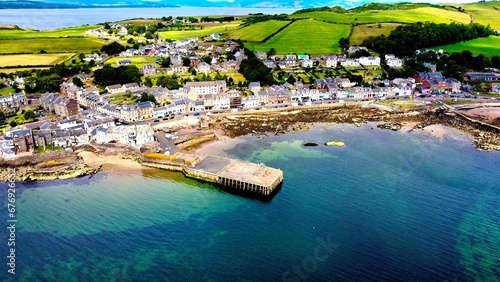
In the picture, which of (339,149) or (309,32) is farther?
(309,32)

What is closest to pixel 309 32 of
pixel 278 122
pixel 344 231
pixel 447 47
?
pixel 447 47

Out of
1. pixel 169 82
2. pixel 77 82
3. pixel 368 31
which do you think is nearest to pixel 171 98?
pixel 169 82

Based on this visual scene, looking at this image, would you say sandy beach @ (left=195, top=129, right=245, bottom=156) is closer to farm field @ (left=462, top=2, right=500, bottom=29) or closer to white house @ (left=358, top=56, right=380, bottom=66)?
white house @ (left=358, top=56, right=380, bottom=66)

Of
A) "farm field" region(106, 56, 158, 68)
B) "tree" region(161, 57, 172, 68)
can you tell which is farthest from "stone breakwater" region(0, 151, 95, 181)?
"farm field" region(106, 56, 158, 68)

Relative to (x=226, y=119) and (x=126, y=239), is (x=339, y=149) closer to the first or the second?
(x=226, y=119)

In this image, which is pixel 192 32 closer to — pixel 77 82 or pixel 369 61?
pixel 369 61

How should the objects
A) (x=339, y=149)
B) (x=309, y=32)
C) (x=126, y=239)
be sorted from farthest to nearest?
(x=309, y=32)
(x=339, y=149)
(x=126, y=239)

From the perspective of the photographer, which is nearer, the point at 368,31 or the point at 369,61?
the point at 369,61
